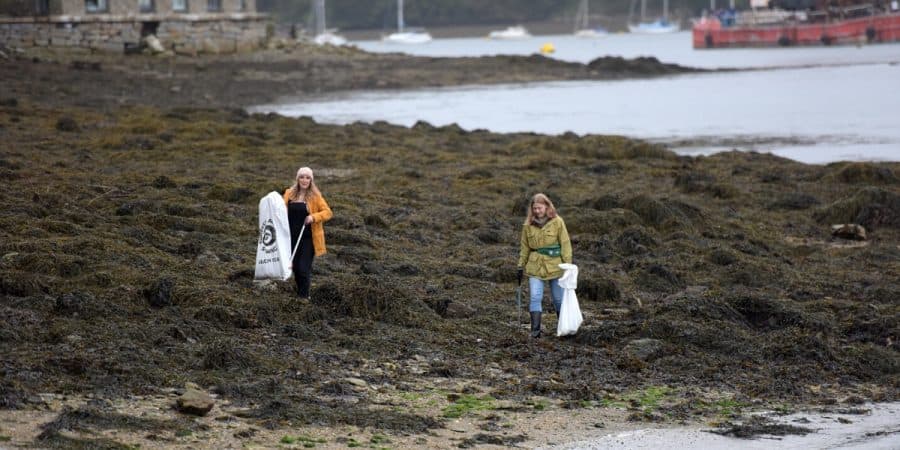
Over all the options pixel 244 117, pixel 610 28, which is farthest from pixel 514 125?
pixel 610 28

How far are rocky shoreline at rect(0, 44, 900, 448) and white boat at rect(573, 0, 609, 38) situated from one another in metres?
138

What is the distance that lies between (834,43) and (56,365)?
103 meters

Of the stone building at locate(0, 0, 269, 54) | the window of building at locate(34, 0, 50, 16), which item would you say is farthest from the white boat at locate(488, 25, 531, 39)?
the window of building at locate(34, 0, 50, 16)

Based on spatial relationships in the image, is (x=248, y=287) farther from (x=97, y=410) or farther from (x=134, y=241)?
(x=97, y=410)

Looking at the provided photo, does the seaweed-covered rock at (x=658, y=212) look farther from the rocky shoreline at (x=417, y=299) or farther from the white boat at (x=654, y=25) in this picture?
the white boat at (x=654, y=25)

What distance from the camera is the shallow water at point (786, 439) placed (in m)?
9.77

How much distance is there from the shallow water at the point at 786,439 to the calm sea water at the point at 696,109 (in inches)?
827

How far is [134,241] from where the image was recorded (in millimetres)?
15445

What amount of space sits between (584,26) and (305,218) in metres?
157

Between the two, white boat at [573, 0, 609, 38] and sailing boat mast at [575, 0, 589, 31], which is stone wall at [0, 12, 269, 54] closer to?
white boat at [573, 0, 609, 38]

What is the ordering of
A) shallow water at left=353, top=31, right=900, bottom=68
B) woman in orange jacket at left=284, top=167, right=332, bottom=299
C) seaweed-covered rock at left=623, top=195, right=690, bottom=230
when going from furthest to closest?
shallow water at left=353, top=31, right=900, bottom=68 → seaweed-covered rock at left=623, top=195, right=690, bottom=230 → woman in orange jacket at left=284, top=167, right=332, bottom=299

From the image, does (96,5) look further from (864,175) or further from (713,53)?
(713,53)

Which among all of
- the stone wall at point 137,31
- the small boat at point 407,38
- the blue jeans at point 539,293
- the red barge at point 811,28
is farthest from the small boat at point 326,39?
the blue jeans at point 539,293

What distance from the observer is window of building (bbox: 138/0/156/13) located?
55562 mm
